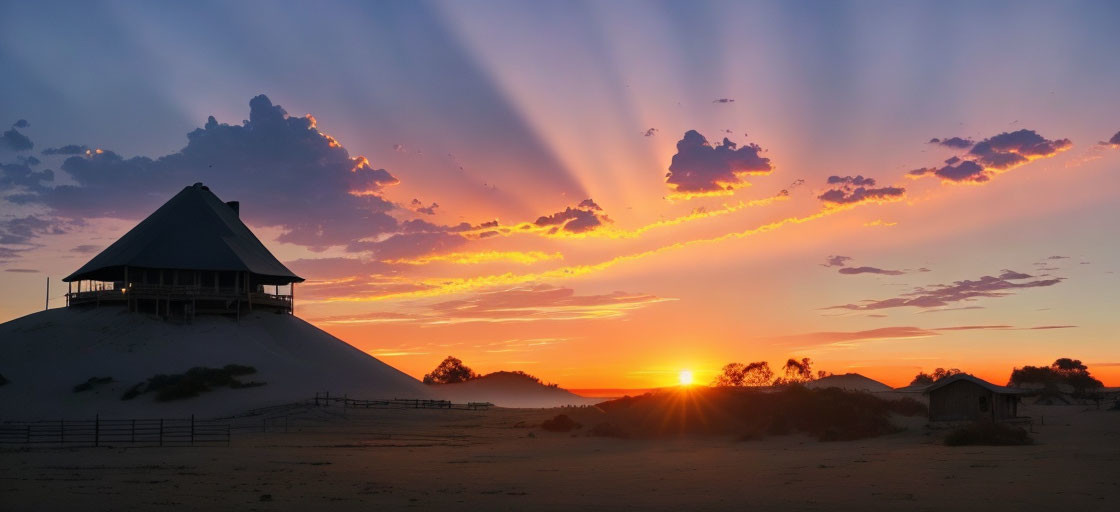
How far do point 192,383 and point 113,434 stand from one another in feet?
60.4

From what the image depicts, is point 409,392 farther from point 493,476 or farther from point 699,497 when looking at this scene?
point 699,497

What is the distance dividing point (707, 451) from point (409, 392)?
38.8 metres

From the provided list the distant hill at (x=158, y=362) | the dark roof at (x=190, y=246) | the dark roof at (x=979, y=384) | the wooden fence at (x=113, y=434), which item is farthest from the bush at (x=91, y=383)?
the dark roof at (x=979, y=384)

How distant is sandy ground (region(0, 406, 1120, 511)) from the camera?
2400 cm

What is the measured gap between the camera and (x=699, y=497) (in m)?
25.1

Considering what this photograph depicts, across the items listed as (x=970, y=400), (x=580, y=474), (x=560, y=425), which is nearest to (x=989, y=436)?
(x=970, y=400)

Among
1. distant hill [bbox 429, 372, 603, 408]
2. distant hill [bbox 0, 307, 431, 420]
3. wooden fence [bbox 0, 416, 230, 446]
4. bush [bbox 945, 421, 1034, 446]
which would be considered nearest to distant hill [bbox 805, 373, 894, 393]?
distant hill [bbox 429, 372, 603, 408]

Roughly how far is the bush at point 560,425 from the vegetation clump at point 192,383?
82.1 feet

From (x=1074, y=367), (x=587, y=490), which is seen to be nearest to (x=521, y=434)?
(x=587, y=490)

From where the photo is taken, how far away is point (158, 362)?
231ft

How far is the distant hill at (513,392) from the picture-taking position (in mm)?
111688

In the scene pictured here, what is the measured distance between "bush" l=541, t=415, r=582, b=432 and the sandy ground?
6342 mm

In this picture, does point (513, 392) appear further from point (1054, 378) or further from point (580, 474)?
point (580, 474)

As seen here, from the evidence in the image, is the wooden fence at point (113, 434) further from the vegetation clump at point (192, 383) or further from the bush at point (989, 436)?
the bush at point (989, 436)
